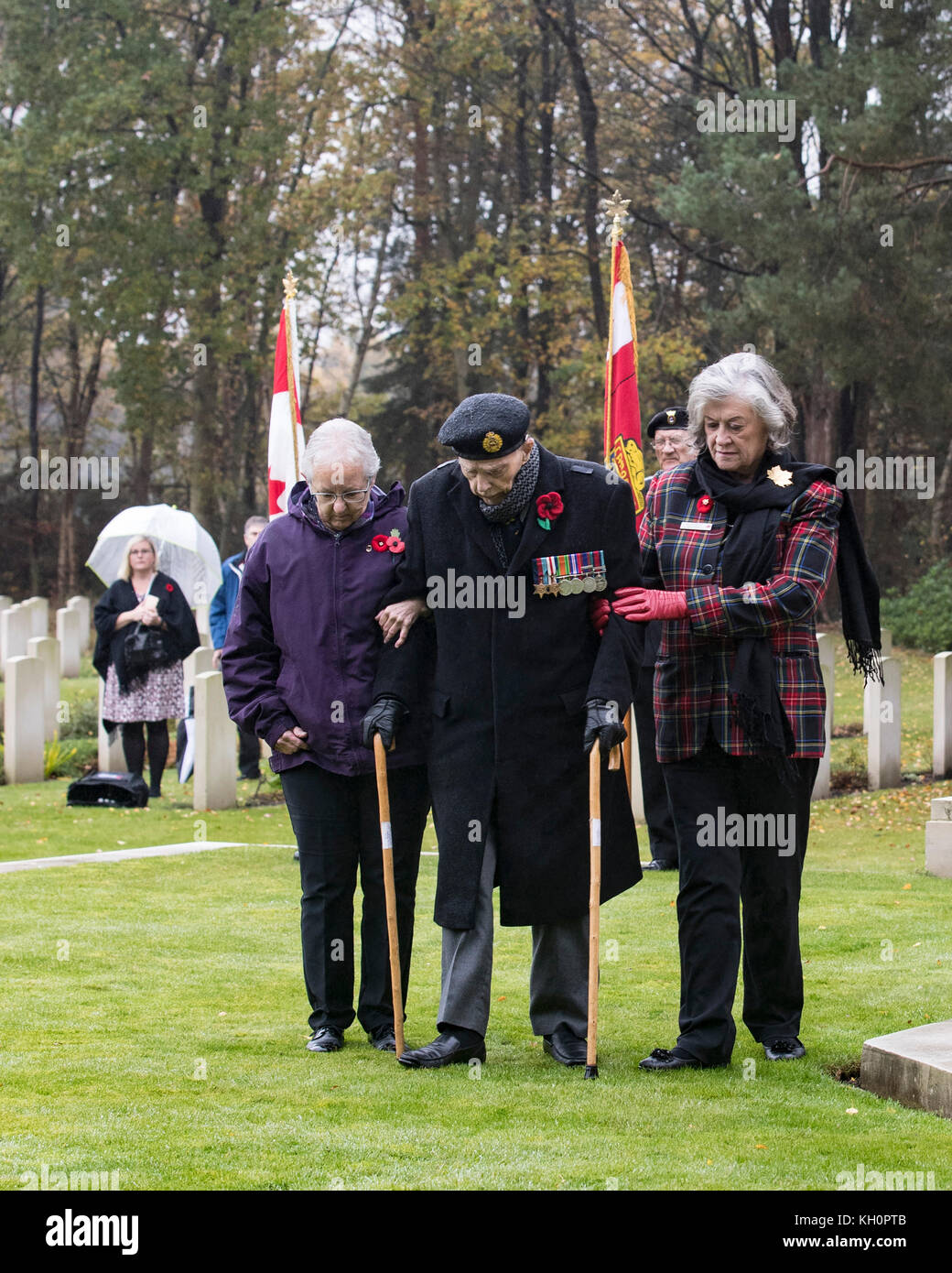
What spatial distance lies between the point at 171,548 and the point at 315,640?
10609 millimetres

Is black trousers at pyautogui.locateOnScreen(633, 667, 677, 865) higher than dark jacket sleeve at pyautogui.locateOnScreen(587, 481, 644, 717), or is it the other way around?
dark jacket sleeve at pyautogui.locateOnScreen(587, 481, 644, 717)

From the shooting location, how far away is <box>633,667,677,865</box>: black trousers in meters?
9.51

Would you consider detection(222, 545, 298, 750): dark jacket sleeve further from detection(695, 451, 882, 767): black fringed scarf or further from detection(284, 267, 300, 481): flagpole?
→ detection(284, 267, 300, 481): flagpole

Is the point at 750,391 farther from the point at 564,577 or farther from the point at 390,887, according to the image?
the point at 390,887

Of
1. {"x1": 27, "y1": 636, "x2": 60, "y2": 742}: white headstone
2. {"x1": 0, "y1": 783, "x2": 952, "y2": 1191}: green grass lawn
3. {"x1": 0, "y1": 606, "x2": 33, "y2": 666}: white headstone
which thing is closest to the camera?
{"x1": 0, "y1": 783, "x2": 952, "y2": 1191}: green grass lawn

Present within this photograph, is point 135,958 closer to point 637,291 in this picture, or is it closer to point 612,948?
point 612,948

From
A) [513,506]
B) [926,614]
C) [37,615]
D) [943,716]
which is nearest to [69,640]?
[37,615]

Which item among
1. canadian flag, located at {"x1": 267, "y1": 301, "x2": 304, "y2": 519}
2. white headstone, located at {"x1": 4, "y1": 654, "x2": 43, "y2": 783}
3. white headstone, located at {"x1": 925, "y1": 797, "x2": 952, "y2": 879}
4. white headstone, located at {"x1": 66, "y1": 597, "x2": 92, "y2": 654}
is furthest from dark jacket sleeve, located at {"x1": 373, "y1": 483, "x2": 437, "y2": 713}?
white headstone, located at {"x1": 66, "y1": 597, "x2": 92, "y2": 654}

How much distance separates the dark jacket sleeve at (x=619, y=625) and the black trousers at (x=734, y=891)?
348mm

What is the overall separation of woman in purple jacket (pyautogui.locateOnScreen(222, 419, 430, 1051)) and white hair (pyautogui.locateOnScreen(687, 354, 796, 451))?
42.8 inches

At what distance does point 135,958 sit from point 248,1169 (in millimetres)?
3105

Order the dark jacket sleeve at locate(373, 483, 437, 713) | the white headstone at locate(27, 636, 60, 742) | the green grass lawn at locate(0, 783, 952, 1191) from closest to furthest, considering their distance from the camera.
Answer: the green grass lawn at locate(0, 783, 952, 1191) → the dark jacket sleeve at locate(373, 483, 437, 713) → the white headstone at locate(27, 636, 60, 742)

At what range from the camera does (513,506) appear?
17.4ft
